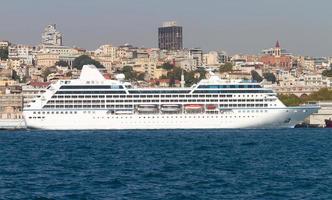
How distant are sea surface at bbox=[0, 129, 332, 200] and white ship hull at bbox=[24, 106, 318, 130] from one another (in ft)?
78.3

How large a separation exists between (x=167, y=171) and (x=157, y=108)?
154 ft

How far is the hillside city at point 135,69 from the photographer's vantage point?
12488 cm

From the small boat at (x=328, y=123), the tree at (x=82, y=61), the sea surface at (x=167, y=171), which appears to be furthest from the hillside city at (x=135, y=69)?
the sea surface at (x=167, y=171)

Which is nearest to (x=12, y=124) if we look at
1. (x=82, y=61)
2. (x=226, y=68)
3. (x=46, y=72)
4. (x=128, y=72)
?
(x=128, y=72)

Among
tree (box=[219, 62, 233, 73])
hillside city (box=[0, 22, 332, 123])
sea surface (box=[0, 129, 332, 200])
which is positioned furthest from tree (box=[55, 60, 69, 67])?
sea surface (box=[0, 129, 332, 200])

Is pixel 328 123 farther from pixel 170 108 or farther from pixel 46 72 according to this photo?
pixel 46 72

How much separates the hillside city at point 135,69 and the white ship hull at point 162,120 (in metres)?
25.5

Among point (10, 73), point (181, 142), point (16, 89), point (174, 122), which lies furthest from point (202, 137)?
point (10, 73)

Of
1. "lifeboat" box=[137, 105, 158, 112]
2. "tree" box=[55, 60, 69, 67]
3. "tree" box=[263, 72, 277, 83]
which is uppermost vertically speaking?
"tree" box=[55, 60, 69, 67]

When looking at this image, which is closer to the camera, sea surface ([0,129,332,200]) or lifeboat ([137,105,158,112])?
sea surface ([0,129,332,200])

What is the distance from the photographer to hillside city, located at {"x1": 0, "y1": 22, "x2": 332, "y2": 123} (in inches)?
4916

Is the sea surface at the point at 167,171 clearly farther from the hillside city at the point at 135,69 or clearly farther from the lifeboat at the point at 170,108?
the hillside city at the point at 135,69

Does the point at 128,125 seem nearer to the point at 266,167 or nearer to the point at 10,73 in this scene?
the point at 266,167

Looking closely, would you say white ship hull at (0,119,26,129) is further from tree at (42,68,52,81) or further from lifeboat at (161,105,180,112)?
tree at (42,68,52,81)
